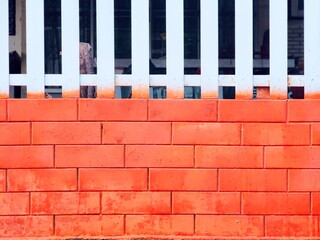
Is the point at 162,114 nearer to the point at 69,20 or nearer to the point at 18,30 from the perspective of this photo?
the point at 69,20

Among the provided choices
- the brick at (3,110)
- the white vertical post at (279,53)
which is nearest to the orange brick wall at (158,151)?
the brick at (3,110)

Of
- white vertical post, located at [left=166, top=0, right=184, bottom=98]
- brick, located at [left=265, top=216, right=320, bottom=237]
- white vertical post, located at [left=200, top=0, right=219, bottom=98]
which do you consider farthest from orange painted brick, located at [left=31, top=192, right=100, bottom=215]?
brick, located at [left=265, top=216, right=320, bottom=237]

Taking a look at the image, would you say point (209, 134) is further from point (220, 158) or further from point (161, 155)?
point (161, 155)

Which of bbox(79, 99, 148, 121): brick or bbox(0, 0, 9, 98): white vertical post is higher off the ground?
bbox(0, 0, 9, 98): white vertical post

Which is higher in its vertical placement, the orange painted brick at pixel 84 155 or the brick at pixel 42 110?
the brick at pixel 42 110

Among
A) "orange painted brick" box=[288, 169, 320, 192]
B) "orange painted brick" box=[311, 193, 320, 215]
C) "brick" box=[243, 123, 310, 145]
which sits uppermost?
"brick" box=[243, 123, 310, 145]

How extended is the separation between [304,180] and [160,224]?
1.04 m

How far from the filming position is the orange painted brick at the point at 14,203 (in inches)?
202

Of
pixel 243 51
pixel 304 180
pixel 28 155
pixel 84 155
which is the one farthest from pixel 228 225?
pixel 28 155

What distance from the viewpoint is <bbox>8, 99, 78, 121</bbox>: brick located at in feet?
16.8

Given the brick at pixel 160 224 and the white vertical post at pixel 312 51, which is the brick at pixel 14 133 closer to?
the brick at pixel 160 224

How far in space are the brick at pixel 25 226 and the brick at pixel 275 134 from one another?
58.9 inches

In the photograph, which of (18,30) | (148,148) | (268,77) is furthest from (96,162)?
(18,30)

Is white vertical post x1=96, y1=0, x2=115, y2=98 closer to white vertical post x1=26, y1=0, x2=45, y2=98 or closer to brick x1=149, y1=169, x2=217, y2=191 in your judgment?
white vertical post x1=26, y1=0, x2=45, y2=98
